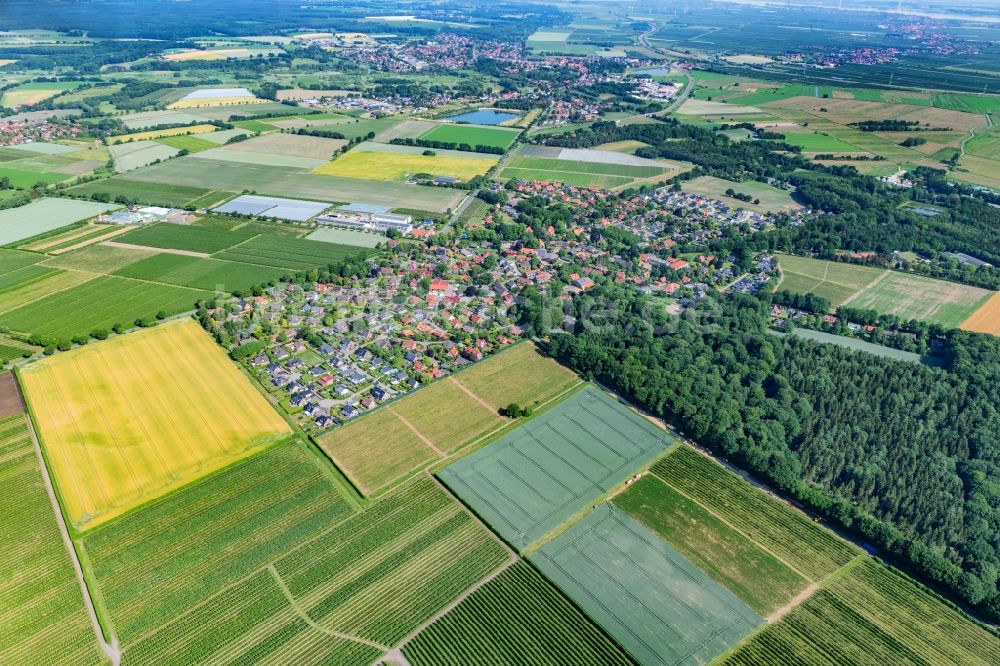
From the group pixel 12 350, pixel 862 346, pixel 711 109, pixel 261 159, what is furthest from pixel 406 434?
pixel 711 109

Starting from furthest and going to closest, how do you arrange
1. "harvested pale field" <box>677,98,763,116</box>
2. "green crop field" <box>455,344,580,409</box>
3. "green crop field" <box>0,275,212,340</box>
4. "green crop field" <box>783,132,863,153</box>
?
"harvested pale field" <box>677,98,763,116</box> < "green crop field" <box>783,132,863,153</box> < "green crop field" <box>0,275,212,340</box> < "green crop field" <box>455,344,580,409</box>

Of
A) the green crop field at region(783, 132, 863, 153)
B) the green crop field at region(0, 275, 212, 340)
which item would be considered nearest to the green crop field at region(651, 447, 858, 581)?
the green crop field at region(0, 275, 212, 340)

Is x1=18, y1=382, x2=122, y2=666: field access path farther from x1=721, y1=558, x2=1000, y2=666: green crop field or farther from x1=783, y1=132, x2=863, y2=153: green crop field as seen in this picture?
x1=783, y1=132, x2=863, y2=153: green crop field

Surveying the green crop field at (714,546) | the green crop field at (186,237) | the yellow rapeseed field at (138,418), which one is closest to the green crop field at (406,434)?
the yellow rapeseed field at (138,418)

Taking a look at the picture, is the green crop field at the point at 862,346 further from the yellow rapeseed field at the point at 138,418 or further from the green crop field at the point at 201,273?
the green crop field at the point at 201,273

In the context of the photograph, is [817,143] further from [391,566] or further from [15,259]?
[15,259]

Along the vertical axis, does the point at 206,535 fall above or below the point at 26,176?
below
